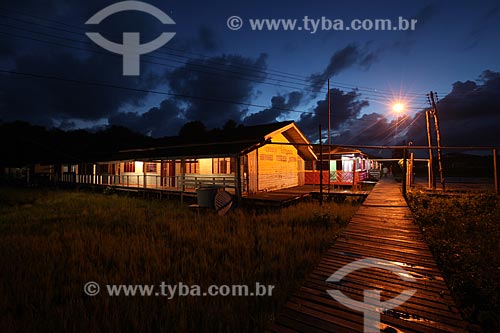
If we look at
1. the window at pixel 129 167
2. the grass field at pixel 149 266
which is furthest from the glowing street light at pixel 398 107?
the window at pixel 129 167

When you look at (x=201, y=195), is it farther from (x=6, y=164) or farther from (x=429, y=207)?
(x=6, y=164)

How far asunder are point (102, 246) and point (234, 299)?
4.50 meters

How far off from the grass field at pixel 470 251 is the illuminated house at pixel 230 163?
232 inches

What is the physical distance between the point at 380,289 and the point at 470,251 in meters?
3.61

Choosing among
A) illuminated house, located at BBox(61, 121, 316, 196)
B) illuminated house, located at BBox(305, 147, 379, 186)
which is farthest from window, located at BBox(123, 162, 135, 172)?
illuminated house, located at BBox(305, 147, 379, 186)

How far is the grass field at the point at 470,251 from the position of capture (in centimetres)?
342

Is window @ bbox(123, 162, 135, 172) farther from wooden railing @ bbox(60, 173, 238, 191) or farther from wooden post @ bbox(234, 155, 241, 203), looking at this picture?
wooden post @ bbox(234, 155, 241, 203)

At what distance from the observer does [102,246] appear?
611 cm

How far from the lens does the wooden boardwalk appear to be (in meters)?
2.80

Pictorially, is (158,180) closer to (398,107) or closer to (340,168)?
(340,168)

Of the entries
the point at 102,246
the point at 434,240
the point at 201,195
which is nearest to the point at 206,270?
the point at 102,246

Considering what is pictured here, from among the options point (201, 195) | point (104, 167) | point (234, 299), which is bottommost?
point (234, 299)

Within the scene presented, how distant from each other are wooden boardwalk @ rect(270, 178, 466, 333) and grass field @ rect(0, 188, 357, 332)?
1.30 ft

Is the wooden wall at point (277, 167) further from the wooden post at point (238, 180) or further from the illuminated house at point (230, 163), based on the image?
the wooden post at point (238, 180)
